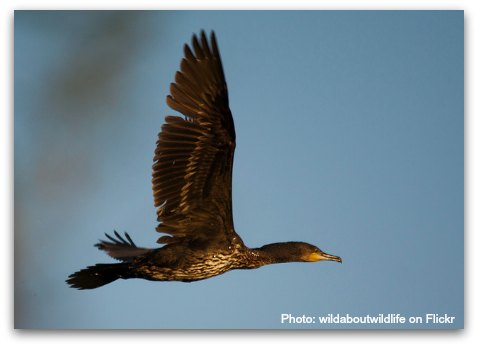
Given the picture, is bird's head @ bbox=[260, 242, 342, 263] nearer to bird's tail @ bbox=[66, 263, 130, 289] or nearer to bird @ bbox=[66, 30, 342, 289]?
bird @ bbox=[66, 30, 342, 289]

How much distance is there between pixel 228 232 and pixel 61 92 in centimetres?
182

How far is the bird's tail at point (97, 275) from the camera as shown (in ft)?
25.5

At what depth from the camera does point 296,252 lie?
8133 millimetres

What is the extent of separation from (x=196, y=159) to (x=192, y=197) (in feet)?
0.93

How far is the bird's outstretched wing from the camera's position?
7.56 metres

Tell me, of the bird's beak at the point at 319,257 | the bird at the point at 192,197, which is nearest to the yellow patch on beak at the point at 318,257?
the bird's beak at the point at 319,257

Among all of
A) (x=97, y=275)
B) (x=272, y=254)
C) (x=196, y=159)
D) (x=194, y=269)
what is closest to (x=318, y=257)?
(x=272, y=254)

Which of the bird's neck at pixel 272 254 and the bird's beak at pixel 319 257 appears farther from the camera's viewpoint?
the bird's beak at pixel 319 257

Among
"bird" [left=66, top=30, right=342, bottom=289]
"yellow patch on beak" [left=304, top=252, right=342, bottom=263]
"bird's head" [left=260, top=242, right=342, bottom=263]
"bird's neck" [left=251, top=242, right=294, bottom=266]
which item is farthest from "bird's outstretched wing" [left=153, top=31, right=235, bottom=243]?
"yellow patch on beak" [left=304, top=252, right=342, bottom=263]

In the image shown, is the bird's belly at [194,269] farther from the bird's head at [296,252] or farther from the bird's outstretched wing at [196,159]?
the bird's head at [296,252]

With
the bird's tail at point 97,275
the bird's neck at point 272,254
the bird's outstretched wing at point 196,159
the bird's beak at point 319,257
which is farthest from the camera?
the bird's beak at point 319,257
